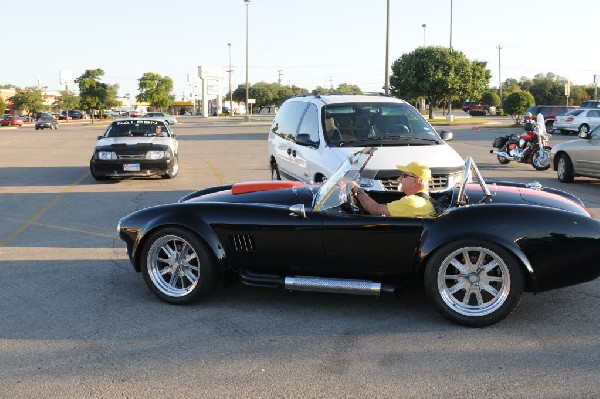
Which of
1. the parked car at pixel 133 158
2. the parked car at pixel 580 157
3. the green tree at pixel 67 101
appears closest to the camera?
the parked car at pixel 580 157

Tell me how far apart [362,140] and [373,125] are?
0.45m

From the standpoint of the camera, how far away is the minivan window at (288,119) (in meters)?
9.80

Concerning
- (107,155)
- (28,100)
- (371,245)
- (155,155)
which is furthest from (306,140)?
(28,100)

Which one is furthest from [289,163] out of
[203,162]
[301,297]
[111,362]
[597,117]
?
[597,117]

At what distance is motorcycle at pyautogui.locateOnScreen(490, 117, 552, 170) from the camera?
1609 centimetres

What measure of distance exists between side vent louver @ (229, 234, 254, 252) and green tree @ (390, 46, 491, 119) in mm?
50112

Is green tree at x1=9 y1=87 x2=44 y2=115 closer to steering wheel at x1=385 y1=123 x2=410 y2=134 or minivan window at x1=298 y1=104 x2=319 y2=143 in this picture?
minivan window at x1=298 y1=104 x2=319 y2=143

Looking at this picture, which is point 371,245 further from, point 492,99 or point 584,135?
point 492,99

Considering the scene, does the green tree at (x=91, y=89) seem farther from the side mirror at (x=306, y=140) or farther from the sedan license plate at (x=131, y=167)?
the side mirror at (x=306, y=140)

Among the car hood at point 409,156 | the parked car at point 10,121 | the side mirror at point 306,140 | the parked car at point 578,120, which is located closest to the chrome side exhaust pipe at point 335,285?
the car hood at point 409,156

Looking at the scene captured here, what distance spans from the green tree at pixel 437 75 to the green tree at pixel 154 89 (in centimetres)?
6037

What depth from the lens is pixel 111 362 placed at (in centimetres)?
409

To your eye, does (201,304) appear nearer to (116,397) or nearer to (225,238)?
(225,238)

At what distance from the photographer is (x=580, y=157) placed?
1298cm
